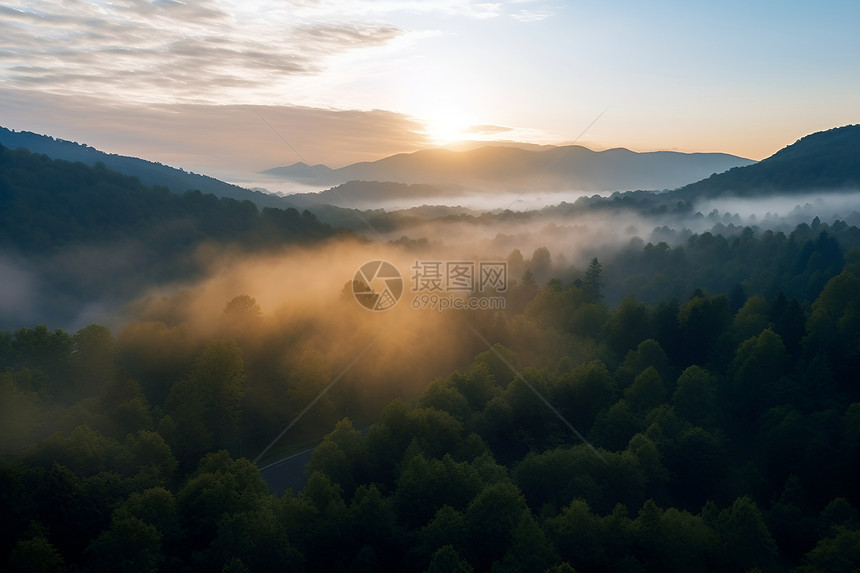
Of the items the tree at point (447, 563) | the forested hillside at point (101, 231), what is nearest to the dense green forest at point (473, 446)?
the tree at point (447, 563)

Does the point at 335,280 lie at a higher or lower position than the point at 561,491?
higher

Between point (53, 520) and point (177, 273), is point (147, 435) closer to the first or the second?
point (53, 520)

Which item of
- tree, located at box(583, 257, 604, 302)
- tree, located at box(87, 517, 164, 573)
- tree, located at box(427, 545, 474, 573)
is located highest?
tree, located at box(583, 257, 604, 302)

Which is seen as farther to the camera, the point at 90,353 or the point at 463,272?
the point at 463,272

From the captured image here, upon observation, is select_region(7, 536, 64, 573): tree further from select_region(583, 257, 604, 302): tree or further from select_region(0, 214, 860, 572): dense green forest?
select_region(583, 257, 604, 302): tree

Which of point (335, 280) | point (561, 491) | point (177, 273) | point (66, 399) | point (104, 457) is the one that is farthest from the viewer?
point (177, 273)

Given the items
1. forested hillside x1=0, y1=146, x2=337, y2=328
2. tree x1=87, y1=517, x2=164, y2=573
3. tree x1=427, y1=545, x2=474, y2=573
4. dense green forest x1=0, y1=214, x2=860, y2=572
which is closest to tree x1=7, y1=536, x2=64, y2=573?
dense green forest x1=0, y1=214, x2=860, y2=572

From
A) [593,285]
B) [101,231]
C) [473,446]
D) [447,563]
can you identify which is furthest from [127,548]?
[101,231]

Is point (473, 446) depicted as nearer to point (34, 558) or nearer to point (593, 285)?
point (34, 558)

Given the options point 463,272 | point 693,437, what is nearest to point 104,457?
point 693,437
